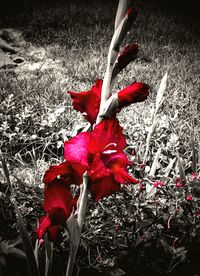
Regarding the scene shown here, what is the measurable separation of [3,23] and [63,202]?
599 cm

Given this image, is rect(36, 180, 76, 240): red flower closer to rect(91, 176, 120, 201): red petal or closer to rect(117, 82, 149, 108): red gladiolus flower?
rect(91, 176, 120, 201): red petal

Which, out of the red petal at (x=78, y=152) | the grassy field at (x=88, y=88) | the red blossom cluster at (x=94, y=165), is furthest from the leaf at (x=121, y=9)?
the grassy field at (x=88, y=88)

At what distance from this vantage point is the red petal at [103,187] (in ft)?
2.01

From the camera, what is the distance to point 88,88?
Result: 3.03 metres

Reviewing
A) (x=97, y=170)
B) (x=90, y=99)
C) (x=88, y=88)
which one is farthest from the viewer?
(x=88, y=88)

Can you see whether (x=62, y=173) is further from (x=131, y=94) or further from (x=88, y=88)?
(x=88, y=88)

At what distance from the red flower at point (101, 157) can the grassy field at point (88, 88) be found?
1.96 feet

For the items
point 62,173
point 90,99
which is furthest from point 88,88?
point 62,173

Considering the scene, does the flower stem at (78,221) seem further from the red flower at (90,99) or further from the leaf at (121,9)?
the leaf at (121,9)

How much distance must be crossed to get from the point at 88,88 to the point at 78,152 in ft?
8.15

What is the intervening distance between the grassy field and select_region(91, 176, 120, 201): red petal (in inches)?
22.9

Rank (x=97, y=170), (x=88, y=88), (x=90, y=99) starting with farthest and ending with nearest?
(x=88, y=88) → (x=90, y=99) → (x=97, y=170)

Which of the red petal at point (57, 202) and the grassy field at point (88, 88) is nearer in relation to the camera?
the red petal at point (57, 202)

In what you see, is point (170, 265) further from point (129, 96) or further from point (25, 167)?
point (25, 167)
